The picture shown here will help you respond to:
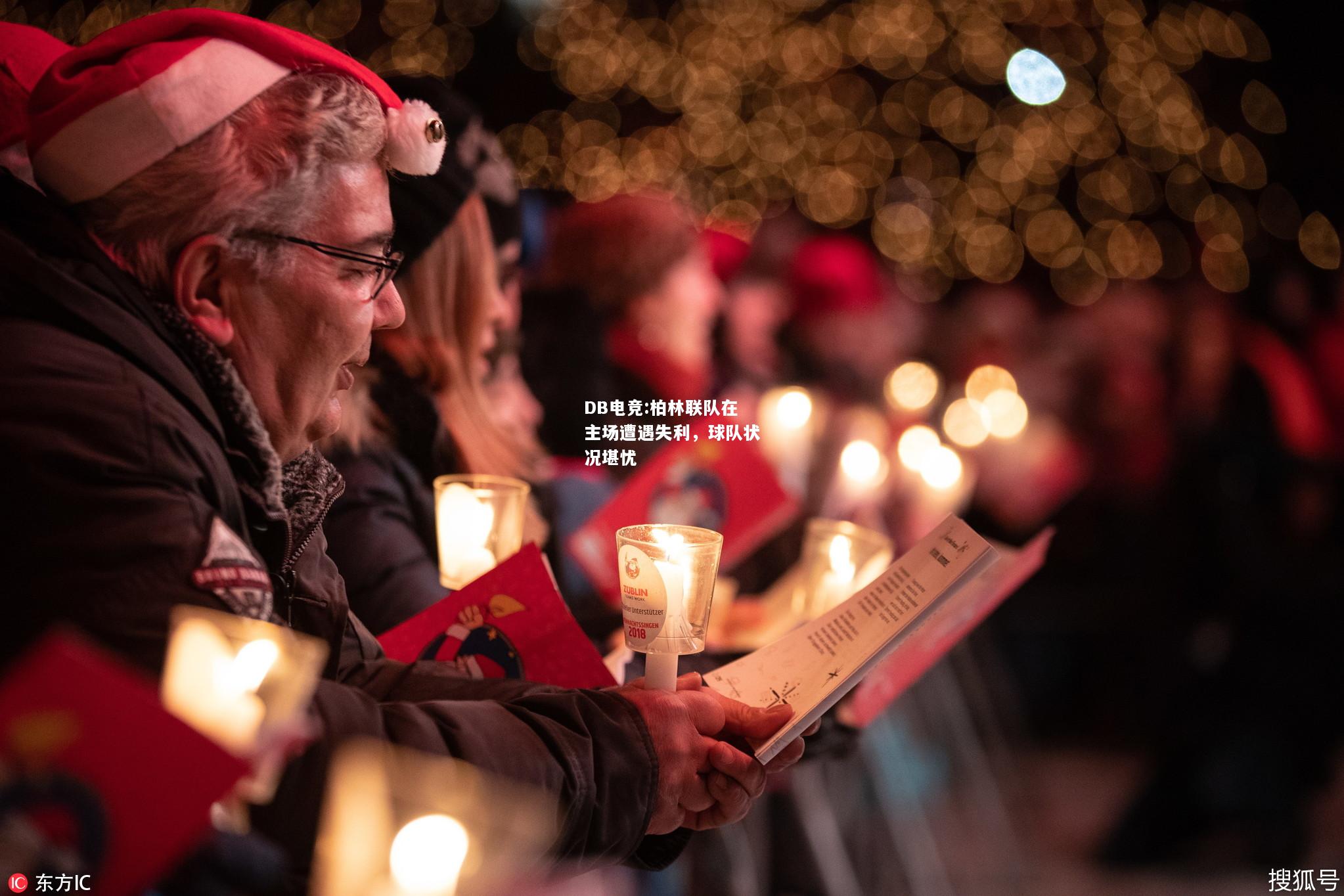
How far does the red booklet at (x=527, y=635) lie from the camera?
142 cm

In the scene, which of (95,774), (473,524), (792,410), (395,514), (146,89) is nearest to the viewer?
(95,774)

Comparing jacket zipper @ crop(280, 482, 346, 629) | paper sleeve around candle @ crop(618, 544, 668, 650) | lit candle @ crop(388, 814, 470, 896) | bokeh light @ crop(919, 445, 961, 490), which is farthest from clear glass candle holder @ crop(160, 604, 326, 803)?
bokeh light @ crop(919, 445, 961, 490)

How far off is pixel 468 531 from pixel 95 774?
0.93 m

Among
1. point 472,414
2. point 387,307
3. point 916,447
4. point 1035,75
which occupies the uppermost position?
point 387,307

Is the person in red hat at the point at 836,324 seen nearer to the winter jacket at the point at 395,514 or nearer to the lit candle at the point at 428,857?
the winter jacket at the point at 395,514

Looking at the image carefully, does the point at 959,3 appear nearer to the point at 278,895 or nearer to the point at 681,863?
the point at 681,863

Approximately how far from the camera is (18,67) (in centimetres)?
145

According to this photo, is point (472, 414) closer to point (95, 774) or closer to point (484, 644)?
point (484, 644)

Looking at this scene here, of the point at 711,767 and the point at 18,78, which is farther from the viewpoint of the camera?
the point at 18,78

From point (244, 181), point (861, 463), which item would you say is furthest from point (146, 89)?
point (861, 463)

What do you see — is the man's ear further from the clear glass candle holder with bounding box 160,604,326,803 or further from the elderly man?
the clear glass candle holder with bounding box 160,604,326,803

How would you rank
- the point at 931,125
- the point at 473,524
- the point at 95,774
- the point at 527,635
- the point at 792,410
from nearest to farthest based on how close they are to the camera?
the point at 95,774 → the point at 527,635 → the point at 473,524 → the point at 792,410 → the point at 931,125

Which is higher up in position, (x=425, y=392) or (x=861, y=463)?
(x=425, y=392)

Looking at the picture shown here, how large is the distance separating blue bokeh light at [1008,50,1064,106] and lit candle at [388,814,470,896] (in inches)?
178
